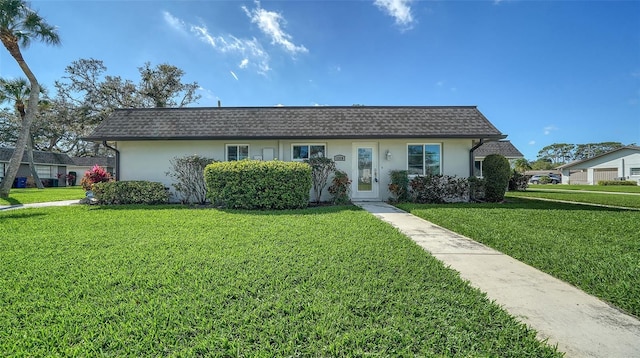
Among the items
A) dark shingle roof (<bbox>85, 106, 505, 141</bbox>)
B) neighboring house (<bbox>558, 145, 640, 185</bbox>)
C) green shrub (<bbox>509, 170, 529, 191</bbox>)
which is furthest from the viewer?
neighboring house (<bbox>558, 145, 640, 185</bbox>)

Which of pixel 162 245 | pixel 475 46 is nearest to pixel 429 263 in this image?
pixel 162 245

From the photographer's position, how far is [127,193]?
987cm

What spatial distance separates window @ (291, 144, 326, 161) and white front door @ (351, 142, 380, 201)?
57.2 inches

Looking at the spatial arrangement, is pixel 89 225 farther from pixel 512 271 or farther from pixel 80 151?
pixel 80 151

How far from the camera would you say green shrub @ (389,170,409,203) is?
10367mm

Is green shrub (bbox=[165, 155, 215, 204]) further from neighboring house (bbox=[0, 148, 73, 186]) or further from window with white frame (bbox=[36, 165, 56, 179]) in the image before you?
window with white frame (bbox=[36, 165, 56, 179])

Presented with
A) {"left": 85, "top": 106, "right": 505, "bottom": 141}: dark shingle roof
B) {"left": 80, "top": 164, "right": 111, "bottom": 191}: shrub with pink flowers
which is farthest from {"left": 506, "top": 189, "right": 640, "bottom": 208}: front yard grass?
{"left": 80, "top": 164, "right": 111, "bottom": 191}: shrub with pink flowers

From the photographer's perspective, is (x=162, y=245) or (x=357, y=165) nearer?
(x=162, y=245)

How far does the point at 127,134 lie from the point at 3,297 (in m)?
9.56

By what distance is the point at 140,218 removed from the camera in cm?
711

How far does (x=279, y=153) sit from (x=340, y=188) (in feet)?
10.1

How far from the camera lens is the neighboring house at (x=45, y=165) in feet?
88.6

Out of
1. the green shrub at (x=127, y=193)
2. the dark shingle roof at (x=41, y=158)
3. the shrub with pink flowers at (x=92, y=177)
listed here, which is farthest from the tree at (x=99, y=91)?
the green shrub at (x=127, y=193)

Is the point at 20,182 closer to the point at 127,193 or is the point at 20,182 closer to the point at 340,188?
the point at 127,193
